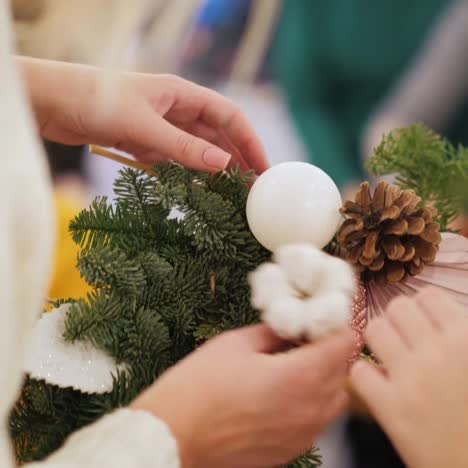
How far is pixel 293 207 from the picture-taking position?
20.1 inches

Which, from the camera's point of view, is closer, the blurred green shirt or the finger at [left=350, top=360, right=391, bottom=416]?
the finger at [left=350, top=360, right=391, bottom=416]

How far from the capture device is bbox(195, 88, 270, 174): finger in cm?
69

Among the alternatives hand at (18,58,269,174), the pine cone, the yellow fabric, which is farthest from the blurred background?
the pine cone

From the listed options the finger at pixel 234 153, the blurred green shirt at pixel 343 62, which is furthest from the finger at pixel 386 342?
the blurred green shirt at pixel 343 62

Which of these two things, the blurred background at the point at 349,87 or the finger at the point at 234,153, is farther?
the blurred background at the point at 349,87

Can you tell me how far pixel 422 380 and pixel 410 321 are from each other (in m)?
0.04

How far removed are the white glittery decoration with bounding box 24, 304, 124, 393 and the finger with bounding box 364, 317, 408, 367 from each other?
0.21 m

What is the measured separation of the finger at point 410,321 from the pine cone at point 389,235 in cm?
7

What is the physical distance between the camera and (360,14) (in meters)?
1.59

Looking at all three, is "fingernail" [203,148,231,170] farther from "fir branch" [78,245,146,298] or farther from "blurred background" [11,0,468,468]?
"blurred background" [11,0,468,468]

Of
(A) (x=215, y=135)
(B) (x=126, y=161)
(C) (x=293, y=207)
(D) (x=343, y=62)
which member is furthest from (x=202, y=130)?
(D) (x=343, y=62)

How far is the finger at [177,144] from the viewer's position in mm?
596

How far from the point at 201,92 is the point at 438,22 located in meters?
0.99

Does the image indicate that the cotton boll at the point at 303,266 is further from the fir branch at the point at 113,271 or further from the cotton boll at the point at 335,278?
the fir branch at the point at 113,271
